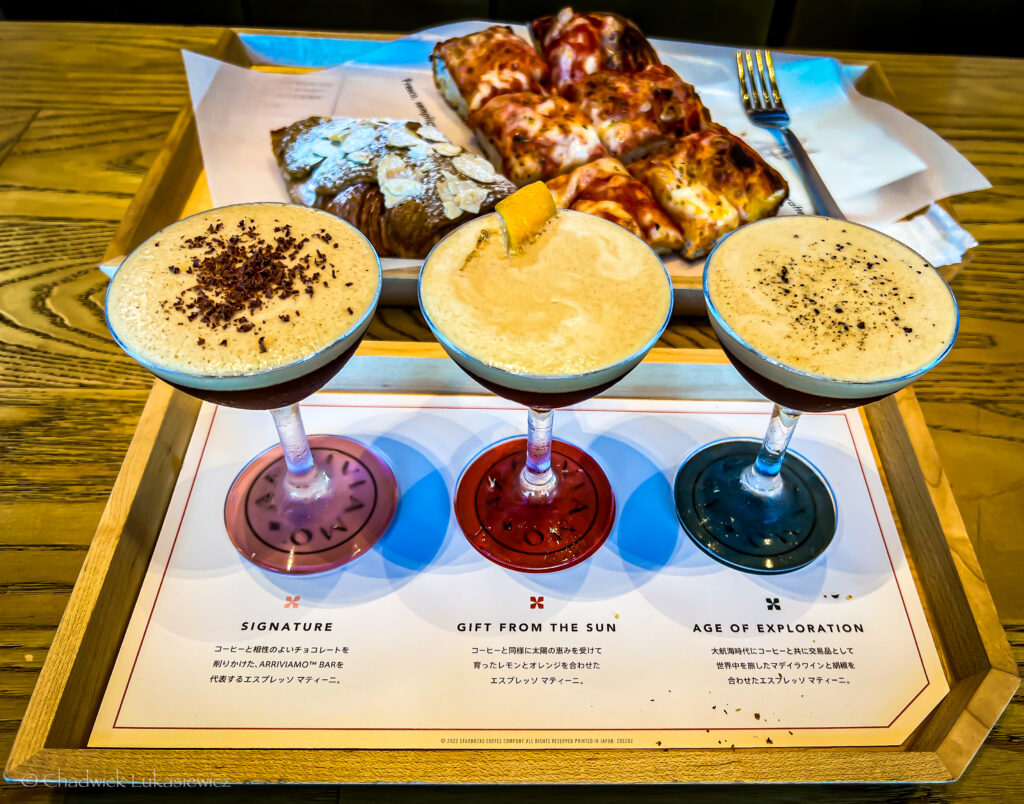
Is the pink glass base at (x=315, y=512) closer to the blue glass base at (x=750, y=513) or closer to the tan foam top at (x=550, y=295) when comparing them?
the tan foam top at (x=550, y=295)

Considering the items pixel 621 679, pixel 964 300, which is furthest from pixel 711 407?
pixel 964 300

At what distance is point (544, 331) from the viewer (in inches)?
39.6

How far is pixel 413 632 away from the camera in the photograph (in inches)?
45.7

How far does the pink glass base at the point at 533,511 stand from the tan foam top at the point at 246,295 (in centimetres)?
48

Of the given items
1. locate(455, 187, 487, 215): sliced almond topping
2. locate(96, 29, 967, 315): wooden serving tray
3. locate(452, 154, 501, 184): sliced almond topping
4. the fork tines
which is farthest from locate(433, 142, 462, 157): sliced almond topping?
the fork tines

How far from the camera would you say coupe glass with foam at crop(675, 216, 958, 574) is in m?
1.00

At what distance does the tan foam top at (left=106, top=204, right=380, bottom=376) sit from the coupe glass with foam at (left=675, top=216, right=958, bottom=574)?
21.8 inches

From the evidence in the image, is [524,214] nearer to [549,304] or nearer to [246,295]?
[549,304]

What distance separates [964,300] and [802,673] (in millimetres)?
1089

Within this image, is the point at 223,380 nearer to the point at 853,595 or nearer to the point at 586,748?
the point at 586,748

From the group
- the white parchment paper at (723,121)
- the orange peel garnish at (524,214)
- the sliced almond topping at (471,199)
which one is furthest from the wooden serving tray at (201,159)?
the orange peel garnish at (524,214)

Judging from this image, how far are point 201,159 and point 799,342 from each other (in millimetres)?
1768

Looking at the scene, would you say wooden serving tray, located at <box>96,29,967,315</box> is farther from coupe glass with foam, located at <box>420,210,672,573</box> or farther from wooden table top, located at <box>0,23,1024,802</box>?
coupe glass with foam, located at <box>420,210,672,573</box>

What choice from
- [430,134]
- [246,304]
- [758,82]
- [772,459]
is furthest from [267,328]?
[758,82]
